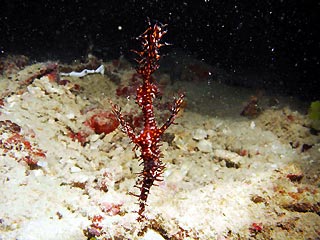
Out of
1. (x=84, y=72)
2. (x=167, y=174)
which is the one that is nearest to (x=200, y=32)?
(x=84, y=72)

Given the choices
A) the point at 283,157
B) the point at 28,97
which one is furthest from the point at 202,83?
the point at 28,97

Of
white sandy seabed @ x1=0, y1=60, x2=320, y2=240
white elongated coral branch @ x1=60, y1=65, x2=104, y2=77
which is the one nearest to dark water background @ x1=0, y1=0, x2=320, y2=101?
white elongated coral branch @ x1=60, y1=65, x2=104, y2=77

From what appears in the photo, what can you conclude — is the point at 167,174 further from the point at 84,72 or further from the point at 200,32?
the point at 200,32

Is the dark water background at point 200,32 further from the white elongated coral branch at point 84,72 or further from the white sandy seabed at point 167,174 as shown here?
the white sandy seabed at point 167,174

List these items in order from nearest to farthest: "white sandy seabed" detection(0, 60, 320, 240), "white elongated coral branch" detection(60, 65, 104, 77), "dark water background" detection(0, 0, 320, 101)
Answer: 1. "white sandy seabed" detection(0, 60, 320, 240)
2. "white elongated coral branch" detection(60, 65, 104, 77)
3. "dark water background" detection(0, 0, 320, 101)

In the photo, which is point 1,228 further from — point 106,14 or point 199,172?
point 106,14

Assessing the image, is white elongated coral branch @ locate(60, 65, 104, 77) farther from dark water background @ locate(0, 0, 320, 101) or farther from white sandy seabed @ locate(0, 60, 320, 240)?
dark water background @ locate(0, 0, 320, 101)
